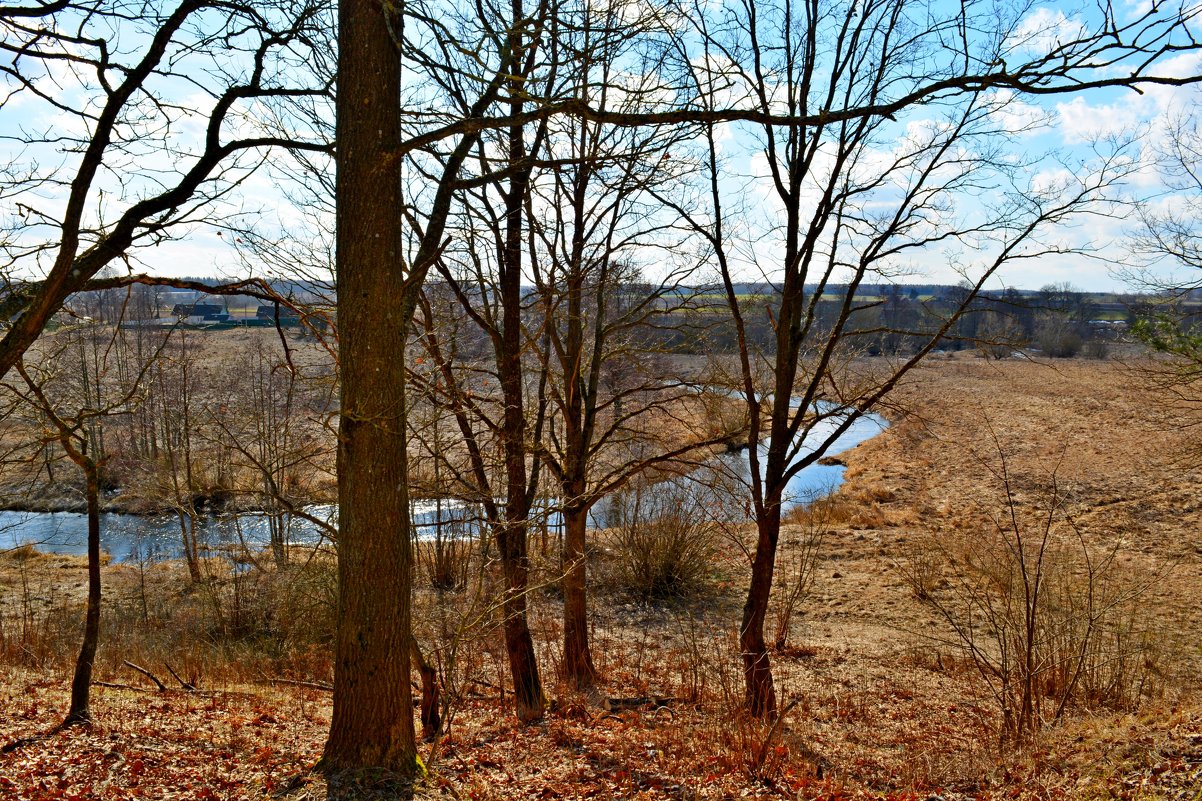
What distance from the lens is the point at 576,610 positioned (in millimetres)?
10305

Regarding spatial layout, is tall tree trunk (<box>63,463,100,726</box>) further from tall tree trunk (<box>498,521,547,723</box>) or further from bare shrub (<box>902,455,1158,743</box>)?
bare shrub (<box>902,455,1158,743</box>)

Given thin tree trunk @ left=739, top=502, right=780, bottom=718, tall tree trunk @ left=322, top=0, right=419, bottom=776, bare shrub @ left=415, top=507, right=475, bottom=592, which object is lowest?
bare shrub @ left=415, top=507, right=475, bottom=592

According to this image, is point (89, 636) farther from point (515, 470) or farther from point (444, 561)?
point (444, 561)

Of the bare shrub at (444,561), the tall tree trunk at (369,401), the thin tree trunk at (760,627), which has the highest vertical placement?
the tall tree trunk at (369,401)

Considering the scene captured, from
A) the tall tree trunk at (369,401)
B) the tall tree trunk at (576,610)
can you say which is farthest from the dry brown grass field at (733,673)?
the tall tree trunk at (369,401)

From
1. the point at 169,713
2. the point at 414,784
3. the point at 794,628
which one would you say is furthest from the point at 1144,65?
the point at 794,628

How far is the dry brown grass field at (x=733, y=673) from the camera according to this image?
5.66 m

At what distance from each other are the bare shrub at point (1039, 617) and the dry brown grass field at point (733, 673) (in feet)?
0.37

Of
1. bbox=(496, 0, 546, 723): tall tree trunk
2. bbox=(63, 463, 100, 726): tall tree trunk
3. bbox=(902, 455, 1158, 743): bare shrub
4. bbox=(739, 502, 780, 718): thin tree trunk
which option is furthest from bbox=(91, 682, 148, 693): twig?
bbox=(902, 455, 1158, 743): bare shrub

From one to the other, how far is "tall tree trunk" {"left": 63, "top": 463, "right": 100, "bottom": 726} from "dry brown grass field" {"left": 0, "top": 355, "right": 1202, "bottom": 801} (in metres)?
0.21

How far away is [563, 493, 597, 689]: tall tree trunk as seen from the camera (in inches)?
393

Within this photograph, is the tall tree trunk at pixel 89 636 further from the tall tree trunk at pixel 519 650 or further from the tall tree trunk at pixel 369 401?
the tall tree trunk at pixel 519 650

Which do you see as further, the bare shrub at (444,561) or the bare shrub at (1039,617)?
the bare shrub at (444,561)

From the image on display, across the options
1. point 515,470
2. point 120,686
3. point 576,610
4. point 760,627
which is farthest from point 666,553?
point 120,686
